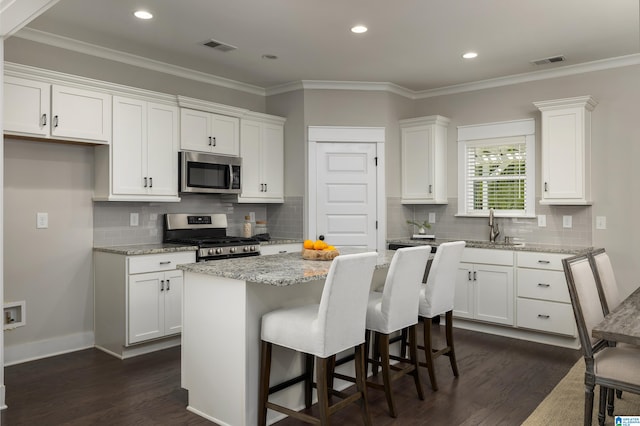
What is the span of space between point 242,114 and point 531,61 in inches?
115

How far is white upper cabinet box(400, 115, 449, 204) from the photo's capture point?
5.52m

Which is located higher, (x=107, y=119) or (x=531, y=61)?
(x=531, y=61)

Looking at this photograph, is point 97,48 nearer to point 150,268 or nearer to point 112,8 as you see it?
point 112,8

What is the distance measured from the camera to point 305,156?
17.9ft

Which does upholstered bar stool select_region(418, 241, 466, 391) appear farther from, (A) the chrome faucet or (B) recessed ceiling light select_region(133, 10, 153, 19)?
(B) recessed ceiling light select_region(133, 10, 153, 19)

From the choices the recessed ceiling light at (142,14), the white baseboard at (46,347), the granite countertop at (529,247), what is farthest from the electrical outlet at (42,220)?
the granite countertop at (529,247)

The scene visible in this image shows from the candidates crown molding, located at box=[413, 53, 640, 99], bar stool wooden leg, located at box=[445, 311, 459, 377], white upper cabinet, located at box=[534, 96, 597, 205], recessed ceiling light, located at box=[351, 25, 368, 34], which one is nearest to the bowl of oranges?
bar stool wooden leg, located at box=[445, 311, 459, 377]

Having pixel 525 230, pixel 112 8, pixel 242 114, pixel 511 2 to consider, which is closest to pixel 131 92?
pixel 112 8

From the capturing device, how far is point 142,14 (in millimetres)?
3572

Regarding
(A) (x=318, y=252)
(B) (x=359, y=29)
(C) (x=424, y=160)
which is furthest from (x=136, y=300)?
(C) (x=424, y=160)

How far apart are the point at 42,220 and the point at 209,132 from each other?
66.8 inches

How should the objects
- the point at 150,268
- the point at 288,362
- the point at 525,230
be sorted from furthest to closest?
the point at 525,230 → the point at 150,268 → the point at 288,362

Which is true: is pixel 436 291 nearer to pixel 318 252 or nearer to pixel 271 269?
pixel 318 252

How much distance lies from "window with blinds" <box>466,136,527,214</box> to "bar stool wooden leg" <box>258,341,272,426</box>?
3584 millimetres
